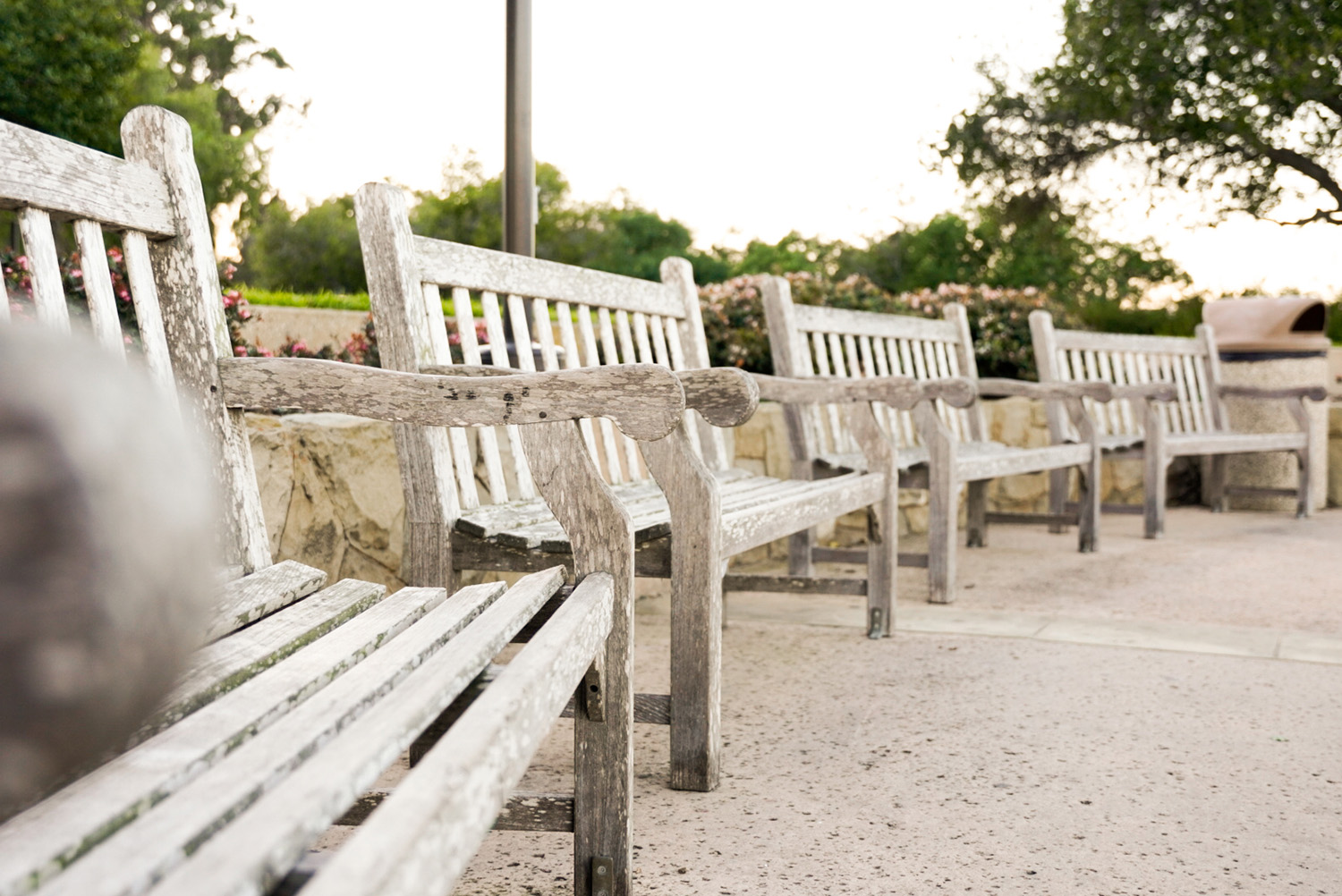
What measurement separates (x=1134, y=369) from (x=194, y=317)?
602 centimetres

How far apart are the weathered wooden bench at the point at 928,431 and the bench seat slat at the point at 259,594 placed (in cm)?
226

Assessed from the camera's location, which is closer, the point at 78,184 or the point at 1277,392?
the point at 78,184

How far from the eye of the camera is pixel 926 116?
1541 cm

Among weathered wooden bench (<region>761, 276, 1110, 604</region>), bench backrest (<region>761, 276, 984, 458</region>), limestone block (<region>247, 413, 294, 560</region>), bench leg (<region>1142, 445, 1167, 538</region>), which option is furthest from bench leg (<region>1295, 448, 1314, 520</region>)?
limestone block (<region>247, 413, 294, 560</region>)

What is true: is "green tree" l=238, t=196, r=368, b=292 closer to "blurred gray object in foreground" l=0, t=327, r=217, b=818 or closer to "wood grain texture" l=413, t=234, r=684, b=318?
"wood grain texture" l=413, t=234, r=684, b=318

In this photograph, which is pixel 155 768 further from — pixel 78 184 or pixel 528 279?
pixel 528 279

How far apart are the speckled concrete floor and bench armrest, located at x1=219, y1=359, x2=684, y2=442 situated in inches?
29.7

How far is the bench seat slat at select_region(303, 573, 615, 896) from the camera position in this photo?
2.09 feet

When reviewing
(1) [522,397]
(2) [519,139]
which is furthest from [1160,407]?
(1) [522,397]

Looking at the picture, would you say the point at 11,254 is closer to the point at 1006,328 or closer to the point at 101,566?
the point at 101,566

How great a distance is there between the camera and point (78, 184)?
1.50 meters

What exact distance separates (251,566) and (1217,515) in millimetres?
6734

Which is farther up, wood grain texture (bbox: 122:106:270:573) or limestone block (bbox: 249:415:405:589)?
wood grain texture (bbox: 122:106:270:573)

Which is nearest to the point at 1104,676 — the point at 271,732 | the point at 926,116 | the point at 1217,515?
the point at 271,732
